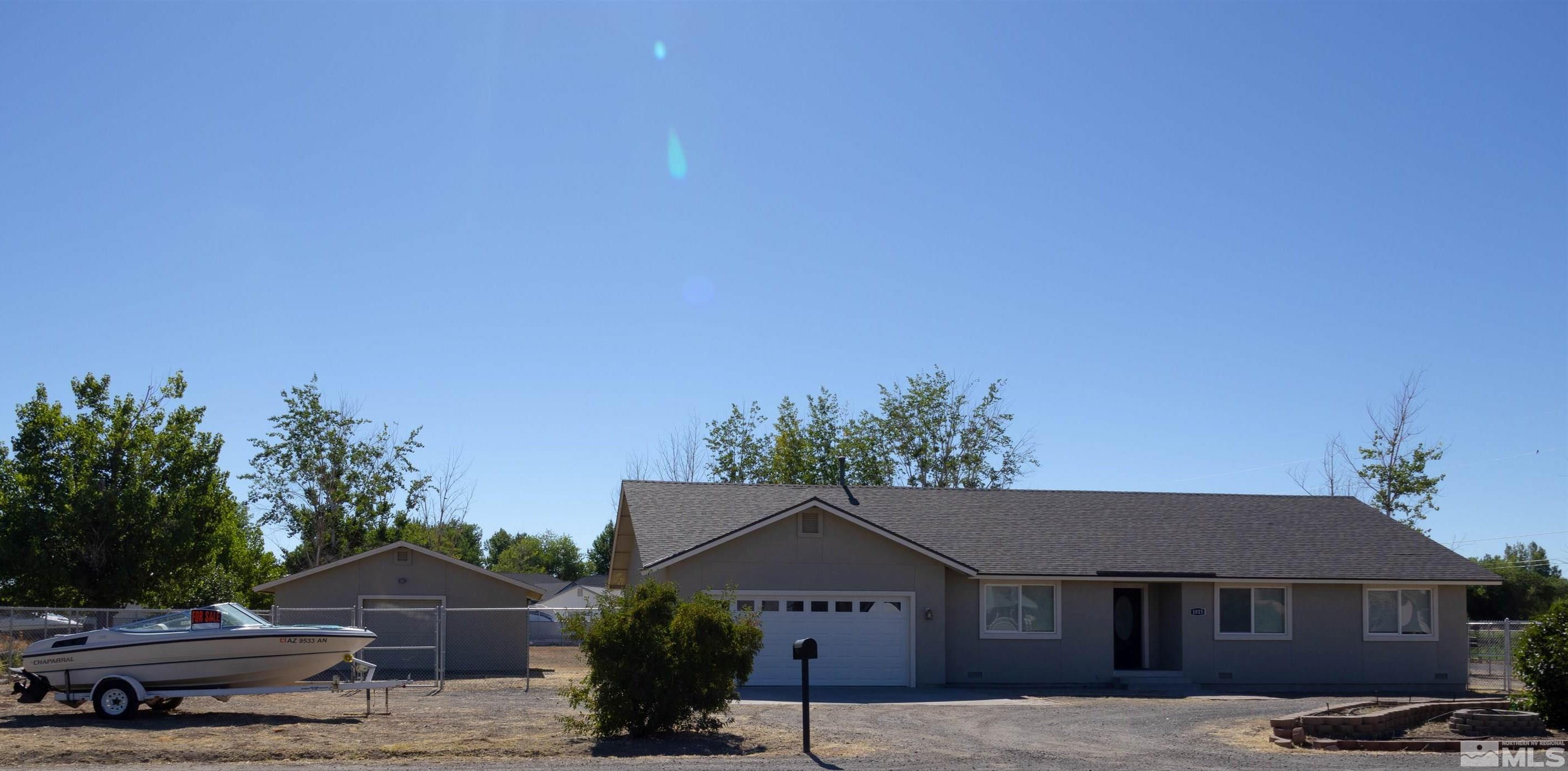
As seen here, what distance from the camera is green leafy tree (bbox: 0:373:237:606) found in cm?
3053

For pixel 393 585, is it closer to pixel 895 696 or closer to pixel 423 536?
pixel 895 696

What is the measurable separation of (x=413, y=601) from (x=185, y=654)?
1143cm

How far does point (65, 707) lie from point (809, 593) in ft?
41.5

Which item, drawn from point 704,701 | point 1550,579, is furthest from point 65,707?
point 1550,579

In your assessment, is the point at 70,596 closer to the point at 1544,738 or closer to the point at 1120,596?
the point at 1120,596

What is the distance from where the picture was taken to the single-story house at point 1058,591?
24688 millimetres

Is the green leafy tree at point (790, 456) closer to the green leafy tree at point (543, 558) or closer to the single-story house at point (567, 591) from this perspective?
the single-story house at point (567, 591)

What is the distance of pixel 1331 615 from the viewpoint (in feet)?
88.1

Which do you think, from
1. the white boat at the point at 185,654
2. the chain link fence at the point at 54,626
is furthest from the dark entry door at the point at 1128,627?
the chain link fence at the point at 54,626

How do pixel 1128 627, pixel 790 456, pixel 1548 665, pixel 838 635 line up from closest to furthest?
pixel 1548 665 < pixel 838 635 < pixel 1128 627 < pixel 790 456

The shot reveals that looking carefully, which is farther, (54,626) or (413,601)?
(413,601)

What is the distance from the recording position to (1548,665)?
1592cm

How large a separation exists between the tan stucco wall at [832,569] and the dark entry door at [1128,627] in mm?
4767

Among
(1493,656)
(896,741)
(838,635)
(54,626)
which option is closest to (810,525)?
(838,635)
